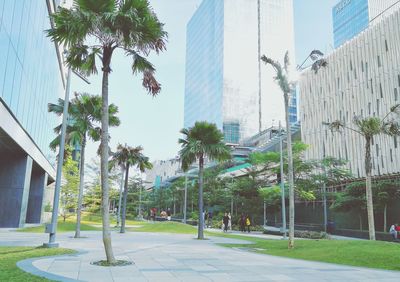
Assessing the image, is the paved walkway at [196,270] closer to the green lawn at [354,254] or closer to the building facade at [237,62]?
the green lawn at [354,254]

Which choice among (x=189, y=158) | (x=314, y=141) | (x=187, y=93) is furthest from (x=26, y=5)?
(x=187, y=93)

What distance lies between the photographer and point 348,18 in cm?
14588

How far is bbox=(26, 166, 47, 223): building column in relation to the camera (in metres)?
41.0

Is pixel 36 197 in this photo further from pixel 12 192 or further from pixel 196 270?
pixel 196 270

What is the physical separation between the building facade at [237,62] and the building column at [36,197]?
269 feet

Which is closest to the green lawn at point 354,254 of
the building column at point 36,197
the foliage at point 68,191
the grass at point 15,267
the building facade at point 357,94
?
the grass at point 15,267

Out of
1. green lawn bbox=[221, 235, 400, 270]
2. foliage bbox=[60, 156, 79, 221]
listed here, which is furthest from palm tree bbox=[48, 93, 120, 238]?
foliage bbox=[60, 156, 79, 221]

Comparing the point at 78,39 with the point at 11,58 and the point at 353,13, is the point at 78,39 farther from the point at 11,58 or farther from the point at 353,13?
the point at 353,13

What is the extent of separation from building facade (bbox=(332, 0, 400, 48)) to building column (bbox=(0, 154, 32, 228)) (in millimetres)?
127076

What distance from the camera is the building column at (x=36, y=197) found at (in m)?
41.0

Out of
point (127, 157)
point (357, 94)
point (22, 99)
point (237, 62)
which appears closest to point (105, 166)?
point (22, 99)

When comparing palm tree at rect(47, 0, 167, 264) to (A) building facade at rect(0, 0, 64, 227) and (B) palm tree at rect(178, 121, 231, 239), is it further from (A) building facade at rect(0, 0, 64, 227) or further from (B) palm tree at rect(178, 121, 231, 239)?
(B) palm tree at rect(178, 121, 231, 239)

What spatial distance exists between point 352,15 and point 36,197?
137629 mm

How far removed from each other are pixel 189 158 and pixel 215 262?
1344 cm
